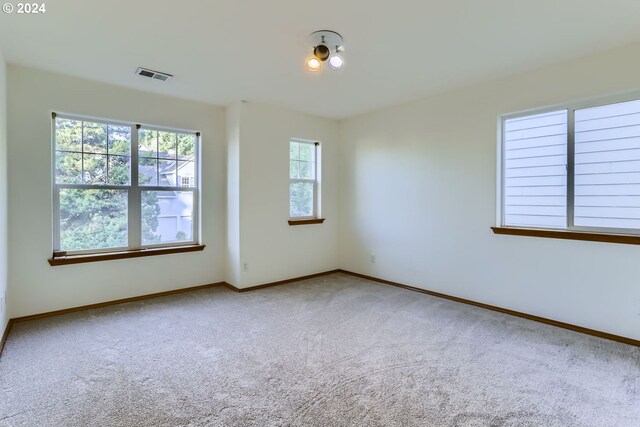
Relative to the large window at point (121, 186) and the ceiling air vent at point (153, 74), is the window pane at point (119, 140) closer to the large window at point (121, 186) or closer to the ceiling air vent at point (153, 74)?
the large window at point (121, 186)

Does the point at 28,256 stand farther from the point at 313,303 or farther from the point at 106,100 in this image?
the point at 313,303

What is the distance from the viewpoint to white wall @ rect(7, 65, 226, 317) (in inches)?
126

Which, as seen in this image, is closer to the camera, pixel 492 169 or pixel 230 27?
pixel 230 27

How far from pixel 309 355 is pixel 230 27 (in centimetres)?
252

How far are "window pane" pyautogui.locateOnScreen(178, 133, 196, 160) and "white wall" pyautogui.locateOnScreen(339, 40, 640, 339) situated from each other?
7.44 feet

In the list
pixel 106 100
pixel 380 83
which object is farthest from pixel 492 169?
pixel 106 100

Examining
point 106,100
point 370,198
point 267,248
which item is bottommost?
point 267,248

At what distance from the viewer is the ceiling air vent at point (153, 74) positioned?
3.24 metres

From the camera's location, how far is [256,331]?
305cm

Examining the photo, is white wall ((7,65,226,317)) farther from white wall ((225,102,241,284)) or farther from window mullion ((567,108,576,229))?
window mullion ((567,108,576,229))

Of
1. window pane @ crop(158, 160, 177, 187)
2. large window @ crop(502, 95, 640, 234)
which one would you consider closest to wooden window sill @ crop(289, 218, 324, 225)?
window pane @ crop(158, 160, 177, 187)

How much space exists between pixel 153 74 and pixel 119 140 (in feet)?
3.14

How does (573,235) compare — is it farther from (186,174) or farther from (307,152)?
(186,174)

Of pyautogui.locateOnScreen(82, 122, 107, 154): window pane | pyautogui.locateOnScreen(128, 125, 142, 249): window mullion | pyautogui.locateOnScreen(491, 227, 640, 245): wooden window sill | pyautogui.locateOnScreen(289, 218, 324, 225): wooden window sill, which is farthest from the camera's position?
pyautogui.locateOnScreen(289, 218, 324, 225): wooden window sill
